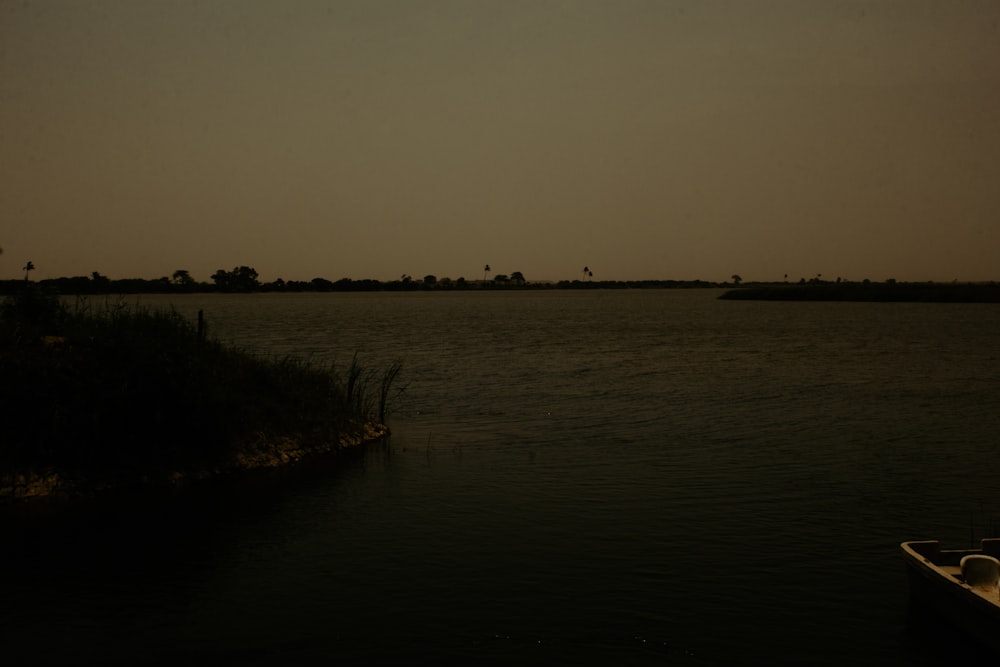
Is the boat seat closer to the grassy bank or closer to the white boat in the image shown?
the white boat

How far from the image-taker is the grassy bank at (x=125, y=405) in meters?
19.6

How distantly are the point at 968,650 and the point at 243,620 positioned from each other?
10.7 meters

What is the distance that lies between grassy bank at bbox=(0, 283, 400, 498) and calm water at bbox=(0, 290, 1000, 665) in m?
1.32

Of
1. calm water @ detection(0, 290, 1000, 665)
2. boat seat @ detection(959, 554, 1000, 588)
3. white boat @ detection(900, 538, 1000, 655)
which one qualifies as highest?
boat seat @ detection(959, 554, 1000, 588)

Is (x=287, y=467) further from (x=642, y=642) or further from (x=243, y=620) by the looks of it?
(x=642, y=642)

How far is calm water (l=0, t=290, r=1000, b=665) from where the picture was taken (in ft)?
41.6

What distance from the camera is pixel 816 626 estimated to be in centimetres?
1315

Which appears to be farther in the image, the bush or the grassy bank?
the bush

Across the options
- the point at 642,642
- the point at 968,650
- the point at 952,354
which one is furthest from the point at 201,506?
the point at 952,354

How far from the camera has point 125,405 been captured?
20594 millimetres

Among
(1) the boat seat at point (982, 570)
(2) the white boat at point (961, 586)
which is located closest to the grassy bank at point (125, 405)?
(2) the white boat at point (961, 586)

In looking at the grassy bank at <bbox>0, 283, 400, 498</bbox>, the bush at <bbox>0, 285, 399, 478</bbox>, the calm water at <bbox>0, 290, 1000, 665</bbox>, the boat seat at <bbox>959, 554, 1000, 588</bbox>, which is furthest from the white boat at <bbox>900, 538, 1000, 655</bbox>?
the bush at <bbox>0, 285, 399, 478</bbox>

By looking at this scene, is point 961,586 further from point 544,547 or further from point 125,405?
point 125,405

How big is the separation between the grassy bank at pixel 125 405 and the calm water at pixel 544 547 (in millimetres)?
1321
